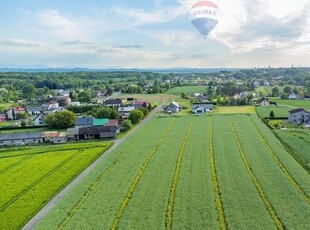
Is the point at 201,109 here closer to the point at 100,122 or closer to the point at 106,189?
the point at 100,122

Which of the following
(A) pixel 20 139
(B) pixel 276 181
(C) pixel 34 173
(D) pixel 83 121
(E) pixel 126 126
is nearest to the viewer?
(B) pixel 276 181

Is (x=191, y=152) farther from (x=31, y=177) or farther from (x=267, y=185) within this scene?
(x=31, y=177)

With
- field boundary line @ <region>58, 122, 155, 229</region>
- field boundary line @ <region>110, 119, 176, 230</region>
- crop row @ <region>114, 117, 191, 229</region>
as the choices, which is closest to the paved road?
field boundary line @ <region>58, 122, 155, 229</region>

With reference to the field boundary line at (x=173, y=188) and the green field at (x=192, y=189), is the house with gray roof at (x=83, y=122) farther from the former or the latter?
the field boundary line at (x=173, y=188)

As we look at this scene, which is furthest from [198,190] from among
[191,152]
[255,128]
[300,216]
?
[255,128]

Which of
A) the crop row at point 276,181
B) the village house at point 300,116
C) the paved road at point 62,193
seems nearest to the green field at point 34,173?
the paved road at point 62,193

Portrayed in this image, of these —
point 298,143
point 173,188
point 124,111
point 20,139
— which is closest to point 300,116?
point 298,143
